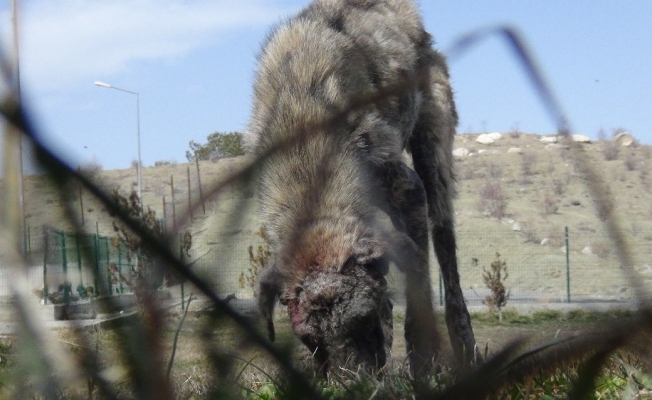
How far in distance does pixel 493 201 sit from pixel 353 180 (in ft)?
105

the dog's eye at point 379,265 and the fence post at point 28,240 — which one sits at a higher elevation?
the fence post at point 28,240

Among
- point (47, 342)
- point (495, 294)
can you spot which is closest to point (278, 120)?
point (47, 342)

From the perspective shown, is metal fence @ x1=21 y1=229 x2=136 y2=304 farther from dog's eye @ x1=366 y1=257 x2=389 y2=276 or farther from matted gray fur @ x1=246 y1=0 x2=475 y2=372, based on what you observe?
dog's eye @ x1=366 y1=257 x2=389 y2=276

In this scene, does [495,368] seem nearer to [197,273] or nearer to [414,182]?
[197,273]

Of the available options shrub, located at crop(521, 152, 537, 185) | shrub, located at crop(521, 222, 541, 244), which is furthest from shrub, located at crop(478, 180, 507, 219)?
shrub, located at crop(521, 152, 537, 185)

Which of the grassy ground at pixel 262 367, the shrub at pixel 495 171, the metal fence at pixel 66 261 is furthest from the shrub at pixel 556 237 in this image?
the metal fence at pixel 66 261

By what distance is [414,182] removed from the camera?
7.38 meters

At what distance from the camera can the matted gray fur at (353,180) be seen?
5801 mm

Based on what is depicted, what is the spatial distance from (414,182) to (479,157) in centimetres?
4183

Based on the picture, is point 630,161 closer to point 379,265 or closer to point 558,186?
point 558,186

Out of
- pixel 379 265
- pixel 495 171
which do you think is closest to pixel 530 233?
pixel 495 171

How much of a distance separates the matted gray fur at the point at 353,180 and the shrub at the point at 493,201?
28.7 metres

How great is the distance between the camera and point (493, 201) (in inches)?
1487

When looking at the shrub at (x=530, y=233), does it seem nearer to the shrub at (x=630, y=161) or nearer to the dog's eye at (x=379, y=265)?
the shrub at (x=630, y=161)
